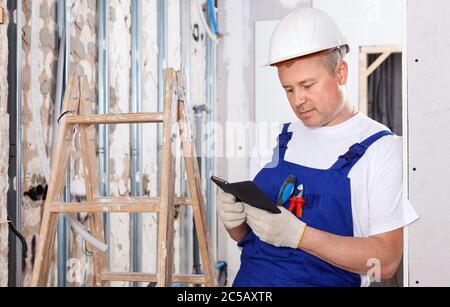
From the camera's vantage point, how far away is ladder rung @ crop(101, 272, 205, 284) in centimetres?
154

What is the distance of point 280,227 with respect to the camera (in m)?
1.23

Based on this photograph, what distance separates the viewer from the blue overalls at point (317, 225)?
128 centimetres

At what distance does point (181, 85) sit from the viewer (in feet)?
4.75

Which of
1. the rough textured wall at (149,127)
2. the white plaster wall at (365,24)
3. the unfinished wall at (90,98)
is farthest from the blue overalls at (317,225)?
the white plaster wall at (365,24)

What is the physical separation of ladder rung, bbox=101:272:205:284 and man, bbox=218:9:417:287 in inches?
6.7

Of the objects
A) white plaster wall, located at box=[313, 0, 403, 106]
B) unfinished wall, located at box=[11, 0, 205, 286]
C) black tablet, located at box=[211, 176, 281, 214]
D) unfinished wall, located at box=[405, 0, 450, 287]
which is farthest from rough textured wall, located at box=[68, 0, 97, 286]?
white plaster wall, located at box=[313, 0, 403, 106]

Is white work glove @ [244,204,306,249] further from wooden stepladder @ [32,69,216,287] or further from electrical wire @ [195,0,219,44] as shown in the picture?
electrical wire @ [195,0,219,44]

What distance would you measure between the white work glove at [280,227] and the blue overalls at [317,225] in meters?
0.08

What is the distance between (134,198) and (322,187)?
1.65ft

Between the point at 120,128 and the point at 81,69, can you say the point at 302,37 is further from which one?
the point at 120,128

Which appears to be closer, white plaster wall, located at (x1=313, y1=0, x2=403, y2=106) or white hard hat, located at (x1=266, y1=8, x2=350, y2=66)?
white hard hat, located at (x1=266, y1=8, x2=350, y2=66)

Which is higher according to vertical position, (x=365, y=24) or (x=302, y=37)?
(x=365, y=24)

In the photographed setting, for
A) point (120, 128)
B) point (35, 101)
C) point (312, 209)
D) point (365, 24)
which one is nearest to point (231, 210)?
point (312, 209)

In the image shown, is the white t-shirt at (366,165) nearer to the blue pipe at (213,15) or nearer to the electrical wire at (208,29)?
the electrical wire at (208,29)
